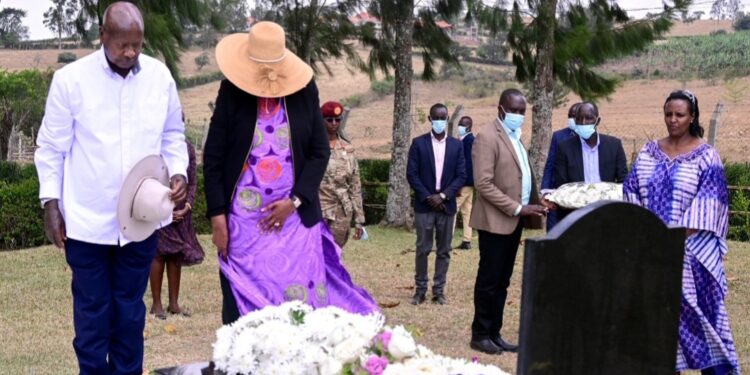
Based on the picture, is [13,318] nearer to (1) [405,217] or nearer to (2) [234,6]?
(2) [234,6]

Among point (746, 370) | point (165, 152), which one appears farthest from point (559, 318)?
point (746, 370)

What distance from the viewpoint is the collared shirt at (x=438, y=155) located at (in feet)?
31.3

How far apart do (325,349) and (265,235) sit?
175 cm

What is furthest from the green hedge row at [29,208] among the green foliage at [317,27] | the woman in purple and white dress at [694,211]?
the woman in purple and white dress at [694,211]

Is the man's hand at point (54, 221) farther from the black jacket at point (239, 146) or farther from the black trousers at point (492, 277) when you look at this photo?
the black trousers at point (492, 277)

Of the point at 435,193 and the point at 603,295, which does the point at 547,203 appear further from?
the point at 603,295

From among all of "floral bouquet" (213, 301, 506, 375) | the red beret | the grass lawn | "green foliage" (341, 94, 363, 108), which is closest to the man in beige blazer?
the grass lawn

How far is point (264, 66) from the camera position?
17.4ft

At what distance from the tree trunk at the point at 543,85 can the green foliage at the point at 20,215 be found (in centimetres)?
784

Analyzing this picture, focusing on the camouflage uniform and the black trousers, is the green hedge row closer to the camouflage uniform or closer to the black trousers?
the camouflage uniform

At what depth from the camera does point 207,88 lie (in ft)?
179

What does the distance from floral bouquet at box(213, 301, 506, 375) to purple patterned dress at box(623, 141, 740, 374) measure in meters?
2.54

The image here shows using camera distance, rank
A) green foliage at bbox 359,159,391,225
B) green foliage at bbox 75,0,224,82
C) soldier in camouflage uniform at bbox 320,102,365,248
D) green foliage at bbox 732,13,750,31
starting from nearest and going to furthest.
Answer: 1. soldier in camouflage uniform at bbox 320,102,365,248
2. green foliage at bbox 75,0,224,82
3. green foliage at bbox 359,159,391,225
4. green foliage at bbox 732,13,750,31

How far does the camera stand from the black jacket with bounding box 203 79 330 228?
Result: 207 inches
